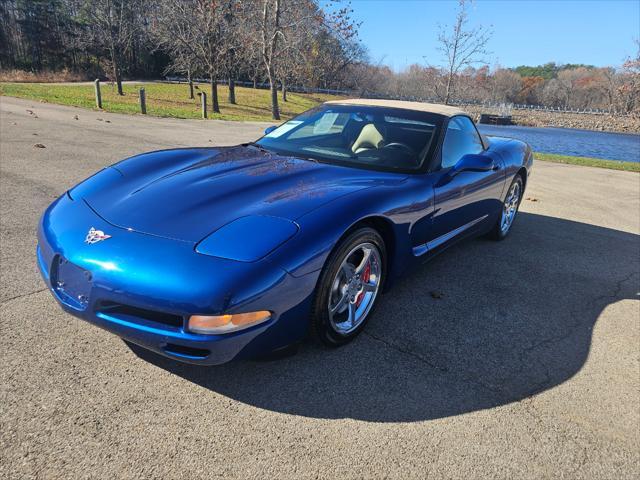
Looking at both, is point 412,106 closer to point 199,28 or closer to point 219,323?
point 219,323

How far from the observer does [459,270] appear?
4.02 metres

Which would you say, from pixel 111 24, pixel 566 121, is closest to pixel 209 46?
pixel 111 24

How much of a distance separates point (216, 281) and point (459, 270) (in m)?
2.72

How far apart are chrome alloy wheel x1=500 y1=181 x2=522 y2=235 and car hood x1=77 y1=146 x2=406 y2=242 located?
2.30 m

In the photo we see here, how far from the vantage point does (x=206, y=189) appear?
2.58 metres

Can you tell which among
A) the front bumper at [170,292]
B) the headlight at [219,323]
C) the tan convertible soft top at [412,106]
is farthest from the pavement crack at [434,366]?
the tan convertible soft top at [412,106]

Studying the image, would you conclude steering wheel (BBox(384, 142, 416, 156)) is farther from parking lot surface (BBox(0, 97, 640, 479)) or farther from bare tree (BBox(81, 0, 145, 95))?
bare tree (BBox(81, 0, 145, 95))

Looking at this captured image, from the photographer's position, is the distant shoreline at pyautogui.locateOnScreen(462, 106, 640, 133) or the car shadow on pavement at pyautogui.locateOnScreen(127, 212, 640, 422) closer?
the car shadow on pavement at pyautogui.locateOnScreen(127, 212, 640, 422)

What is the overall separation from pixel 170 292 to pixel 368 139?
2.19 meters

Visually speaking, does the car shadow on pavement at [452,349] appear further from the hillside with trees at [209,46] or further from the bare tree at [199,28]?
the bare tree at [199,28]

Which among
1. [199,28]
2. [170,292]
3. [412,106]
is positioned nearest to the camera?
[170,292]

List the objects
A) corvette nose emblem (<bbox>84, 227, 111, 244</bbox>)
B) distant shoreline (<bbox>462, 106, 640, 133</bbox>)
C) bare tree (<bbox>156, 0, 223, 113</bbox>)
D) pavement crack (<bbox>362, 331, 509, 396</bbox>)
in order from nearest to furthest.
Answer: corvette nose emblem (<bbox>84, 227, 111, 244</bbox>) < pavement crack (<bbox>362, 331, 509, 396</bbox>) < bare tree (<bbox>156, 0, 223, 113</bbox>) < distant shoreline (<bbox>462, 106, 640, 133</bbox>)

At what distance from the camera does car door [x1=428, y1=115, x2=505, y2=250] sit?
3330mm

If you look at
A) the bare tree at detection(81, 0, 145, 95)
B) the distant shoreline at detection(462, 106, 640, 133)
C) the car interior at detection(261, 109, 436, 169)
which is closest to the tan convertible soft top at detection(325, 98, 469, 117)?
the car interior at detection(261, 109, 436, 169)
